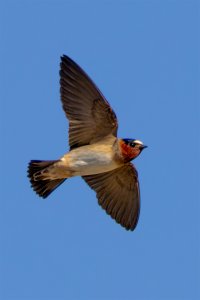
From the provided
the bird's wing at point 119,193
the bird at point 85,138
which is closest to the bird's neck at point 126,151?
the bird at point 85,138

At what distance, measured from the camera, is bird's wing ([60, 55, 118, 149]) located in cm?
1192

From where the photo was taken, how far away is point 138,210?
12.9 meters

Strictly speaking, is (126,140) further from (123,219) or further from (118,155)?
(123,219)

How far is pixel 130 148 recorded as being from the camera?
11992 millimetres

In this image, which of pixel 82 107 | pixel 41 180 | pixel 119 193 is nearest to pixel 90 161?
pixel 82 107

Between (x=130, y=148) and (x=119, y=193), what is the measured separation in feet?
3.44

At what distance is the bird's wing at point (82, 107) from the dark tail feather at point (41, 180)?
0.37 meters

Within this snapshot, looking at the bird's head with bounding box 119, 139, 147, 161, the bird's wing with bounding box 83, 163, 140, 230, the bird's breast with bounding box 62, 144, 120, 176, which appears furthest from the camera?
the bird's wing with bounding box 83, 163, 140, 230

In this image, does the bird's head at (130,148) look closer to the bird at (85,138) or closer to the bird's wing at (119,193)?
the bird at (85,138)

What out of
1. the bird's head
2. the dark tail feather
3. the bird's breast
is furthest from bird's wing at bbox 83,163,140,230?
the bird's breast

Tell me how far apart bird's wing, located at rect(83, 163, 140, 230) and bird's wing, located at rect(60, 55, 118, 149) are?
77 centimetres

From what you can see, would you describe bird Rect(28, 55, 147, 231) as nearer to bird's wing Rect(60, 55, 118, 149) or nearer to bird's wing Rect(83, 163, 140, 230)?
bird's wing Rect(60, 55, 118, 149)

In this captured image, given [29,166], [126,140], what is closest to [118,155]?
[126,140]

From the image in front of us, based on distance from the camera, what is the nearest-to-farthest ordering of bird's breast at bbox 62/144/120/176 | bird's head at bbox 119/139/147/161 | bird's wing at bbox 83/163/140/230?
bird's breast at bbox 62/144/120/176 < bird's head at bbox 119/139/147/161 < bird's wing at bbox 83/163/140/230
